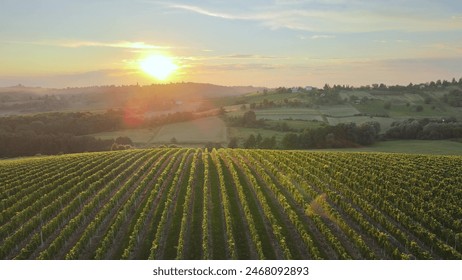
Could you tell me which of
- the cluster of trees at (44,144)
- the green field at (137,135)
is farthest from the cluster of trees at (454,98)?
the cluster of trees at (44,144)

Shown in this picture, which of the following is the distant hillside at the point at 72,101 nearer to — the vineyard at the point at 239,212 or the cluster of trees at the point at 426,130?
the cluster of trees at the point at 426,130

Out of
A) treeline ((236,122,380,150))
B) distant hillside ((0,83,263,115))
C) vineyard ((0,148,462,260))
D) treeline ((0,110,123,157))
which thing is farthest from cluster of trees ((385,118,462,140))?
distant hillside ((0,83,263,115))

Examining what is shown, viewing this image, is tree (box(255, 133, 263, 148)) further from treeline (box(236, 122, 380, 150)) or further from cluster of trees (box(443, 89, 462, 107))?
cluster of trees (box(443, 89, 462, 107))

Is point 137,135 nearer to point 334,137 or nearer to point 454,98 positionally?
point 334,137

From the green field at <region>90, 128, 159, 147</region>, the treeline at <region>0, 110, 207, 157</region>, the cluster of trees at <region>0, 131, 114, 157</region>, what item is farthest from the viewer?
the green field at <region>90, 128, 159, 147</region>

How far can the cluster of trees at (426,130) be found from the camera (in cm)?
7469

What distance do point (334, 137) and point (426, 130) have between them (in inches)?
654

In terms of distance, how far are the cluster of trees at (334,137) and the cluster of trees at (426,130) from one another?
3779 mm

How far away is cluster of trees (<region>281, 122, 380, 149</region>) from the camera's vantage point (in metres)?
76.1

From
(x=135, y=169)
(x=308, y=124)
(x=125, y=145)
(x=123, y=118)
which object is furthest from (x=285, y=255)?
(x=123, y=118)

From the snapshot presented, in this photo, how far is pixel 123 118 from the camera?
4183 inches

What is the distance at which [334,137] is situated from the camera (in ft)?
253

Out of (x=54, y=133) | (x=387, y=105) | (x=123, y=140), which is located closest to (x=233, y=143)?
(x=123, y=140)

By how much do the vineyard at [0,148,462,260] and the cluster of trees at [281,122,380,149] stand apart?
119ft
